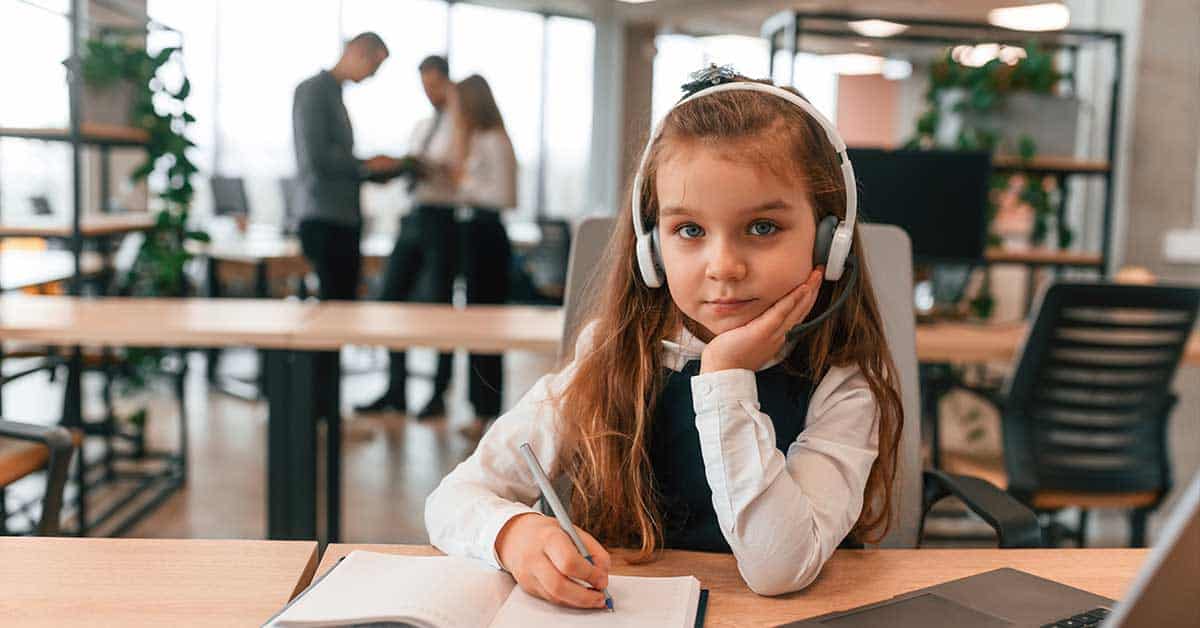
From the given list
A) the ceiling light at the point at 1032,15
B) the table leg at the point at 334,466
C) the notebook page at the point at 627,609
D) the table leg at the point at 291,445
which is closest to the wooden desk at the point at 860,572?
the notebook page at the point at 627,609

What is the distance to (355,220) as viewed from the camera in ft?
12.9

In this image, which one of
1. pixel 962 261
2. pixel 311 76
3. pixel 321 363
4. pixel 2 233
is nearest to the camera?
pixel 321 363

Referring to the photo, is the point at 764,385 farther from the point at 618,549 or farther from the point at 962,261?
the point at 962,261

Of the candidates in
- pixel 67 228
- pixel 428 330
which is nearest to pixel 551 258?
pixel 67 228

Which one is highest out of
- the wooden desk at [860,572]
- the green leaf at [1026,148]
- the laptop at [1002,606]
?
the green leaf at [1026,148]

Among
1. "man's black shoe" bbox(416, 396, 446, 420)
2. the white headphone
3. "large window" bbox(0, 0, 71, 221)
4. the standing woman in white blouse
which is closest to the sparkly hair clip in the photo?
the white headphone

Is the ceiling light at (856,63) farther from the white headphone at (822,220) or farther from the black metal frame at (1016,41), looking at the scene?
the white headphone at (822,220)

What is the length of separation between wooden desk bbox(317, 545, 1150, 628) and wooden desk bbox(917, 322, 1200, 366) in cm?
150

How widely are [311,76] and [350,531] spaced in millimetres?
1547

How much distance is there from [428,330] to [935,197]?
1.40m

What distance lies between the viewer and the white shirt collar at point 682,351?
112 centimetres

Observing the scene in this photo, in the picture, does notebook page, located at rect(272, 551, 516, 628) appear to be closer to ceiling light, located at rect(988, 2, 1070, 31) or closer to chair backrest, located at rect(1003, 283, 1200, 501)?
chair backrest, located at rect(1003, 283, 1200, 501)

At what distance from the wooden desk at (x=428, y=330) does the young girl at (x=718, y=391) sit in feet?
3.64

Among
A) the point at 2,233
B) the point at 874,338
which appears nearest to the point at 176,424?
the point at 2,233
